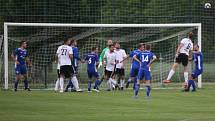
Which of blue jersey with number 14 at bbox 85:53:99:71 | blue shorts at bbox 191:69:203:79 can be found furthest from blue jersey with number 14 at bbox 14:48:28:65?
blue shorts at bbox 191:69:203:79

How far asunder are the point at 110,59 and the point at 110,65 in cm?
28

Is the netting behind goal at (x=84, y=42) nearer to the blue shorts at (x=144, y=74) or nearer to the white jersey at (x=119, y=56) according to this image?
the white jersey at (x=119, y=56)

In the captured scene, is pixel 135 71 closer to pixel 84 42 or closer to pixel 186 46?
pixel 186 46

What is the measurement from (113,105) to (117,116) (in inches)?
158

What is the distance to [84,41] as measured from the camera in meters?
39.2

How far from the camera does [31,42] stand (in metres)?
38.1

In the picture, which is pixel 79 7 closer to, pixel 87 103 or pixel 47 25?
pixel 47 25

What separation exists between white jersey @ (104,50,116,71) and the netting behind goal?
348 centimetres

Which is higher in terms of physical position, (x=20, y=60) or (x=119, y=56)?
(x=119, y=56)

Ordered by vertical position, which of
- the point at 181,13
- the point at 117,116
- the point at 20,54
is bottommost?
the point at 117,116

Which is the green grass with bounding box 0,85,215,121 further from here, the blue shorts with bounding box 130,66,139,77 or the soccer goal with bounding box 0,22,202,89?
the soccer goal with bounding box 0,22,202,89

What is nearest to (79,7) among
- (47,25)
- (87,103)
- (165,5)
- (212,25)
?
(165,5)

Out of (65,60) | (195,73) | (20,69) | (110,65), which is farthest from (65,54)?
(195,73)

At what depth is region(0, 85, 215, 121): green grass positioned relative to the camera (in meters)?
19.5
